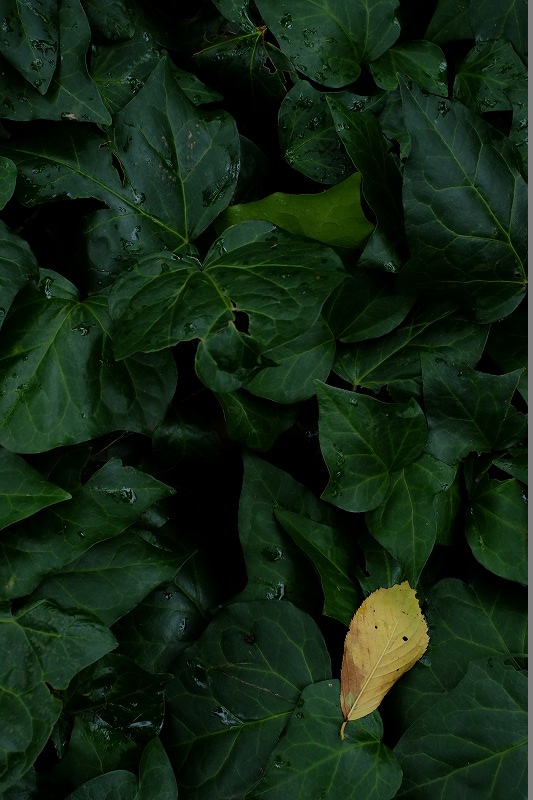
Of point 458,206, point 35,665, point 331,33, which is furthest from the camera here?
point 331,33

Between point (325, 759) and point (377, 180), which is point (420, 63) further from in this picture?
point (325, 759)

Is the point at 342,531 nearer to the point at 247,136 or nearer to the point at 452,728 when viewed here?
the point at 452,728

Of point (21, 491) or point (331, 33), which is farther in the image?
point (331, 33)

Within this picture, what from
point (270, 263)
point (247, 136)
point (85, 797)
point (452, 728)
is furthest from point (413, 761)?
point (247, 136)

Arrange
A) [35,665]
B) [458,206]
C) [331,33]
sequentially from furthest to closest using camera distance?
1. [331,33]
2. [458,206]
3. [35,665]

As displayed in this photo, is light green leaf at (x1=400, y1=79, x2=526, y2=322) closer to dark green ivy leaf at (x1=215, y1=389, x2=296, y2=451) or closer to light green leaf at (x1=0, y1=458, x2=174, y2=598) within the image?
dark green ivy leaf at (x1=215, y1=389, x2=296, y2=451)

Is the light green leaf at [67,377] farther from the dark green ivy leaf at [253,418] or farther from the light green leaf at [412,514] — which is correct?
the light green leaf at [412,514]

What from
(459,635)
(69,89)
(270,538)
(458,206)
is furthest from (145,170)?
(459,635)
